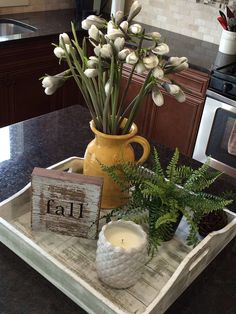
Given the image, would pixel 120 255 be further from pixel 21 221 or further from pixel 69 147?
pixel 69 147

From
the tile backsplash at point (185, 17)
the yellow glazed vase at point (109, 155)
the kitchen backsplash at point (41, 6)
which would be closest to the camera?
the yellow glazed vase at point (109, 155)

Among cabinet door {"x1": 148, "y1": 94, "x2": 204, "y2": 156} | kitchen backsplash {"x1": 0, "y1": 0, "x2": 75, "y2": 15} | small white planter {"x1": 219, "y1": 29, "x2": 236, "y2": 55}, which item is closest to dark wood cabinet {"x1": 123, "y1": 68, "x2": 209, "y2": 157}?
cabinet door {"x1": 148, "y1": 94, "x2": 204, "y2": 156}

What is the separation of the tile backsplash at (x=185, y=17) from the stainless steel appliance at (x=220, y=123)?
471mm

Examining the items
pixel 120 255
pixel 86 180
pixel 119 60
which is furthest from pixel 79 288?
pixel 119 60

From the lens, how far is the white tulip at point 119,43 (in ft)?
2.63

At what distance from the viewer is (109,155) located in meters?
0.97

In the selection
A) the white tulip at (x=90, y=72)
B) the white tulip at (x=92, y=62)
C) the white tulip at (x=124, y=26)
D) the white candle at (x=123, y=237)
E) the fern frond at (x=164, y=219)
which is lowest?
the white candle at (x=123, y=237)

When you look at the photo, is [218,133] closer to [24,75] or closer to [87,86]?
[24,75]

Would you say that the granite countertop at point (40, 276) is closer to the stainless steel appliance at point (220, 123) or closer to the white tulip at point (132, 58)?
the white tulip at point (132, 58)

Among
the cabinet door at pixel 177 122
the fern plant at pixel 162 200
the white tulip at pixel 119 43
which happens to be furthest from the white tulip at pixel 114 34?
the cabinet door at pixel 177 122

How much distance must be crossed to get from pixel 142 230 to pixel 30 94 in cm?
202

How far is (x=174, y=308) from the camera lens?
79 cm

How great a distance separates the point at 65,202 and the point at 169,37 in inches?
84.0

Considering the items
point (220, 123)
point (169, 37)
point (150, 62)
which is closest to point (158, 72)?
point (150, 62)
